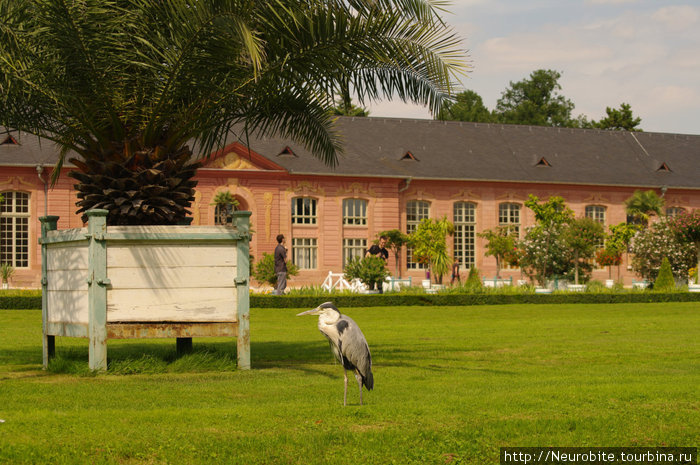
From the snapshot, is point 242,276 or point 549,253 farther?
point 549,253

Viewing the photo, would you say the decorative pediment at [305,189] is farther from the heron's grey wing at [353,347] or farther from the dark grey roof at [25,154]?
the heron's grey wing at [353,347]

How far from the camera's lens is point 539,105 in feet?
221

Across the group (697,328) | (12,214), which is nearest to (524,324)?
(697,328)

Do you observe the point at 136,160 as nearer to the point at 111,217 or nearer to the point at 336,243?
the point at 111,217

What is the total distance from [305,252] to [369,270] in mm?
16259

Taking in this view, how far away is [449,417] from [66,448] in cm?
261

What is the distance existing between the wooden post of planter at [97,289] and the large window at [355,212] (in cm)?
3145

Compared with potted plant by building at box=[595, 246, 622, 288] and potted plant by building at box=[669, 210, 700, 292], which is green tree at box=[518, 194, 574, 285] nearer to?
potted plant by building at box=[595, 246, 622, 288]

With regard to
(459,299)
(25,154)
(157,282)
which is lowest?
(459,299)

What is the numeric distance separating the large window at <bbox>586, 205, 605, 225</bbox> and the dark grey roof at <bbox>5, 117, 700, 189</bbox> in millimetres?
1417

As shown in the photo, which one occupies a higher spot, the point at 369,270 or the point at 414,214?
the point at 414,214

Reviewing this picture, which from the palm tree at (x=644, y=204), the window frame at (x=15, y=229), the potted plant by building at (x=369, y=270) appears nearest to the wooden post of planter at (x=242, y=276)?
the potted plant by building at (x=369, y=270)

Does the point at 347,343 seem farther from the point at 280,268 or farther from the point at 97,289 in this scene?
the point at 280,268

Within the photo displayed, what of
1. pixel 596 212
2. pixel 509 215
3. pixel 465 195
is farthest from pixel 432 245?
pixel 596 212
